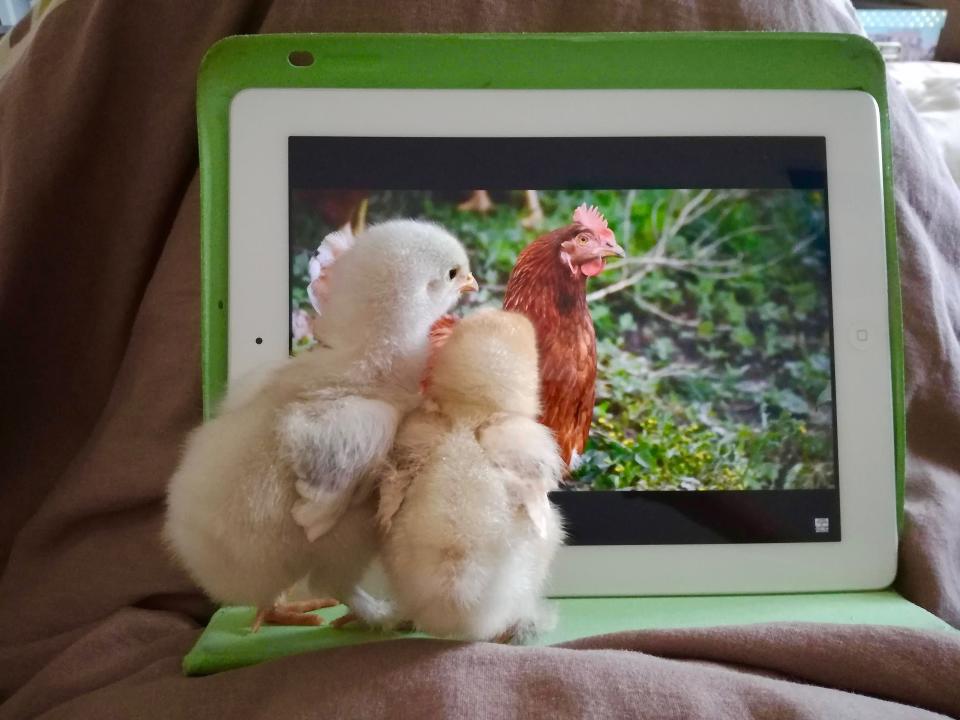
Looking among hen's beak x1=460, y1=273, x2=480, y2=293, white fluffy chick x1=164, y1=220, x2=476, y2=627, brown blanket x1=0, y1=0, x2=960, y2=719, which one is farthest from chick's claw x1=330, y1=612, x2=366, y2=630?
hen's beak x1=460, y1=273, x2=480, y2=293

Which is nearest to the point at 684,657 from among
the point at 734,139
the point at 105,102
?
the point at 734,139

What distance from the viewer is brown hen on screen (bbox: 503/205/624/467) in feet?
2.18

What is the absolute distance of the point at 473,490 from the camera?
43 centimetres

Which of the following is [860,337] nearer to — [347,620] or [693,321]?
[693,321]

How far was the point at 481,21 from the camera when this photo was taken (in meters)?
0.73

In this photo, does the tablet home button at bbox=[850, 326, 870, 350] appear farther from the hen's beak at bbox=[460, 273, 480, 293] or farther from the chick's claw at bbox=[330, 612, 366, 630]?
the chick's claw at bbox=[330, 612, 366, 630]

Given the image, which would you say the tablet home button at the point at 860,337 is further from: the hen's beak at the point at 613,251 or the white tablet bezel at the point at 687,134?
the hen's beak at the point at 613,251

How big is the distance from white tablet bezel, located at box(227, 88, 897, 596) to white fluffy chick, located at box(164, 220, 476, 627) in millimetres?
146

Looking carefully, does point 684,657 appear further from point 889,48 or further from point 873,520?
point 889,48

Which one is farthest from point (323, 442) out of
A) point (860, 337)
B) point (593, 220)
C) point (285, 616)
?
point (860, 337)

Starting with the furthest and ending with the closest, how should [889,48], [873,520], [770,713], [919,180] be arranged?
[889,48]
[919,180]
[873,520]
[770,713]

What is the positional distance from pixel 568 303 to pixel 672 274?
9cm

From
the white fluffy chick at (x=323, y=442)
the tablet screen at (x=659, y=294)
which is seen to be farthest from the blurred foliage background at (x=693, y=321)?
the white fluffy chick at (x=323, y=442)

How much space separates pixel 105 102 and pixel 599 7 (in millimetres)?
446
